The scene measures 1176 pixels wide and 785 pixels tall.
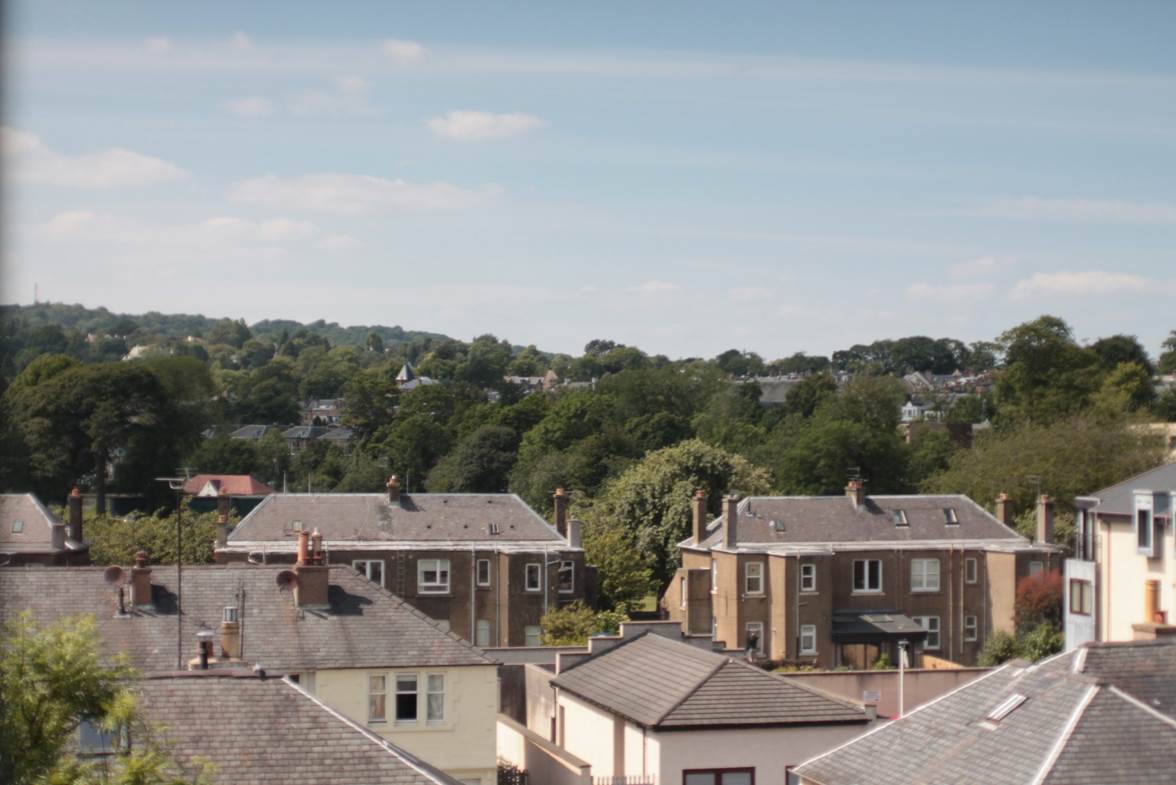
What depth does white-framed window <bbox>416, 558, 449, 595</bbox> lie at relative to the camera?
51406mm

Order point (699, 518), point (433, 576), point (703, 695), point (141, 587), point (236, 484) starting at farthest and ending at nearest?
point (236, 484) → point (699, 518) → point (433, 576) → point (141, 587) → point (703, 695)

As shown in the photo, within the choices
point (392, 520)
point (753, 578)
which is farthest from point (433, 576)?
point (753, 578)

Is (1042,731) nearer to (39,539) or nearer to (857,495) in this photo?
(857,495)

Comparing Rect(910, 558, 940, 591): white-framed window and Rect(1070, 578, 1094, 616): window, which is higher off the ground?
Rect(1070, 578, 1094, 616): window

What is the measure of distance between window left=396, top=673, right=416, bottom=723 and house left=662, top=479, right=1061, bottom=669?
2524 cm

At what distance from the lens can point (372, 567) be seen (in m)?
50.8

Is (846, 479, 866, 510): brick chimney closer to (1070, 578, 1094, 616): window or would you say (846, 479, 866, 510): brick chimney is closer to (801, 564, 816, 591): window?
(801, 564, 816, 591): window

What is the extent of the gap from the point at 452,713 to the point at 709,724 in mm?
4377

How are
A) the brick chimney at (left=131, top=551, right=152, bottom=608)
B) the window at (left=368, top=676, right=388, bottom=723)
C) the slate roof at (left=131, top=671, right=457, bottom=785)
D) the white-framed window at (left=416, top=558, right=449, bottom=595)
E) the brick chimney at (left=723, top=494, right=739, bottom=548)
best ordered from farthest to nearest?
the brick chimney at (left=723, top=494, right=739, bottom=548) < the white-framed window at (left=416, top=558, right=449, bottom=595) < the brick chimney at (left=131, top=551, right=152, bottom=608) < the window at (left=368, top=676, right=388, bottom=723) < the slate roof at (left=131, top=671, right=457, bottom=785)

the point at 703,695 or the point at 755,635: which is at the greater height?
the point at 703,695

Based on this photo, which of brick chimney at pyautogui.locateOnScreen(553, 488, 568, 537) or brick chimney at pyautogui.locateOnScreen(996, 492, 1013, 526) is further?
brick chimney at pyautogui.locateOnScreen(996, 492, 1013, 526)

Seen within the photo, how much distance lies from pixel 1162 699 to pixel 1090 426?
2162 inches

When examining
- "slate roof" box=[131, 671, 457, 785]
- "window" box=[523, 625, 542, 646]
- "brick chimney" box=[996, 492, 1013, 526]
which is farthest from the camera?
"brick chimney" box=[996, 492, 1013, 526]

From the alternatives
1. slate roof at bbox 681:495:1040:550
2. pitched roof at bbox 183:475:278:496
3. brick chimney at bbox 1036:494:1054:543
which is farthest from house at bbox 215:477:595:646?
pitched roof at bbox 183:475:278:496
